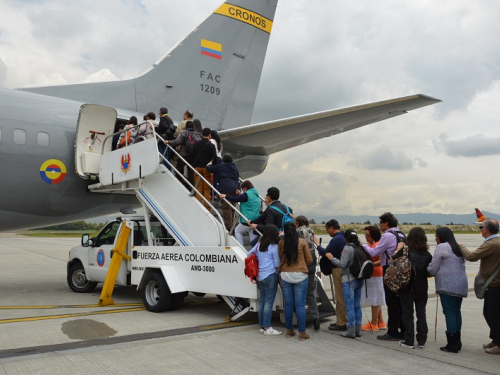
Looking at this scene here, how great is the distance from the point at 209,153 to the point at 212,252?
226 cm

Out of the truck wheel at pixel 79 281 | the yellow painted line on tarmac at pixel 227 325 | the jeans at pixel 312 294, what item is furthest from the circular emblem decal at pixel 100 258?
the jeans at pixel 312 294

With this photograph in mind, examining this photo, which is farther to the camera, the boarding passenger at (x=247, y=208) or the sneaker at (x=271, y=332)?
the boarding passenger at (x=247, y=208)

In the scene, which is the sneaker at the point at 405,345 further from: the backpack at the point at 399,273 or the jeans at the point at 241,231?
the jeans at the point at 241,231

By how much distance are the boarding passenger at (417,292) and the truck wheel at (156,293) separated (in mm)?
4130

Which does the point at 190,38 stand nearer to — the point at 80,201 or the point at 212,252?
the point at 80,201

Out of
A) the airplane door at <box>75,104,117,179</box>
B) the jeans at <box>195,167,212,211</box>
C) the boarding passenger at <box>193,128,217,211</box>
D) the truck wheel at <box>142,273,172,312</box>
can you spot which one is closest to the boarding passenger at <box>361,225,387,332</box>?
the jeans at <box>195,167,212,211</box>

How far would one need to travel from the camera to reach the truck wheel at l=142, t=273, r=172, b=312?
7.82 m

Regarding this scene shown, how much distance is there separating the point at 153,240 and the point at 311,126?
4.72 meters

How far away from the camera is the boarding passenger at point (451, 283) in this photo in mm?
5664

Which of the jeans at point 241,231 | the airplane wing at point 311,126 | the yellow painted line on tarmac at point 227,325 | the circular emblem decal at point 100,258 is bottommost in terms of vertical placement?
the yellow painted line on tarmac at point 227,325

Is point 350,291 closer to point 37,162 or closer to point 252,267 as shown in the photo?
point 252,267

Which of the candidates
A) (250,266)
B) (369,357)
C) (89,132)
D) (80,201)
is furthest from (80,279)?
(369,357)

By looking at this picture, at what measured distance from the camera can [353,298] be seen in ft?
21.2

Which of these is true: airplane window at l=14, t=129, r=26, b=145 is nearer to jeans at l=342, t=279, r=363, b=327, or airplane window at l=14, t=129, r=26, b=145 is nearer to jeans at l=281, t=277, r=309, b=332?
jeans at l=281, t=277, r=309, b=332
